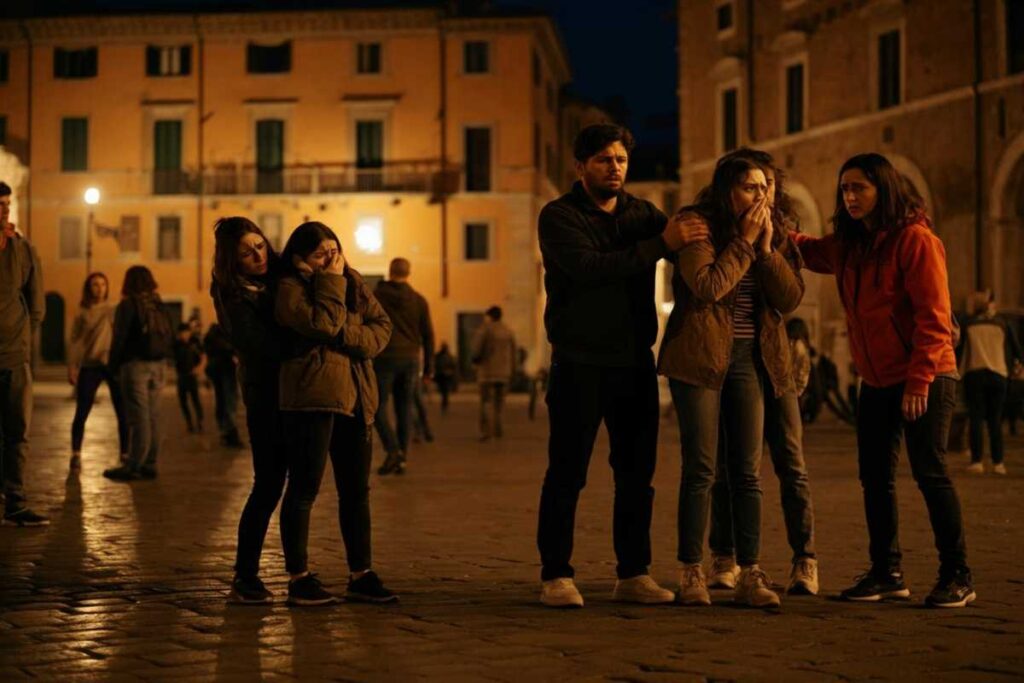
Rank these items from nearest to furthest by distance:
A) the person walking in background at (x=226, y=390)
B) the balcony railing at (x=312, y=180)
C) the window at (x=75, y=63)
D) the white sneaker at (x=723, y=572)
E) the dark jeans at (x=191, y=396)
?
1. the white sneaker at (x=723, y=572)
2. the person walking in background at (x=226, y=390)
3. the dark jeans at (x=191, y=396)
4. the balcony railing at (x=312, y=180)
5. the window at (x=75, y=63)

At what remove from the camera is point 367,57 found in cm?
5500

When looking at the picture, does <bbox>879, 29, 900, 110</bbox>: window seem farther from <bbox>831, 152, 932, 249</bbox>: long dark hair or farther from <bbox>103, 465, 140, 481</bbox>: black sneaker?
<bbox>831, 152, 932, 249</bbox>: long dark hair

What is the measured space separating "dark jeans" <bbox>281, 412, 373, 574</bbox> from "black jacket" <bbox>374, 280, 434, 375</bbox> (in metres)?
7.68

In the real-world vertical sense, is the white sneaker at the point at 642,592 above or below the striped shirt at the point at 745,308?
below

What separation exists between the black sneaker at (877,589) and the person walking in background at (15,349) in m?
5.29

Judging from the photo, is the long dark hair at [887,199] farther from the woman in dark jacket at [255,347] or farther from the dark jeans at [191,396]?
the dark jeans at [191,396]

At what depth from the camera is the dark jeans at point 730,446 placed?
693 centimetres

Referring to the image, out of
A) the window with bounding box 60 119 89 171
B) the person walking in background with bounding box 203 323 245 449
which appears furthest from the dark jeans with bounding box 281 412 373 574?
the window with bounding box 60 119 89 171

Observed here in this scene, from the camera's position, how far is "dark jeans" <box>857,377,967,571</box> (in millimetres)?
7023

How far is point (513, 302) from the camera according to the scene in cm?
5469

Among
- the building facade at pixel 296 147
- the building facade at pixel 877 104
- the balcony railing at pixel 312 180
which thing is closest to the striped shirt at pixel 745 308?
the building facade at pixel 877 104

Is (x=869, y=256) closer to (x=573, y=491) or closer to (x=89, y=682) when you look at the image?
(x=573, y=491)

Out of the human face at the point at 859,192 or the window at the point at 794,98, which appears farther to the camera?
the window at the point at 794,98

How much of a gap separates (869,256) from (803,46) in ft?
98.0
